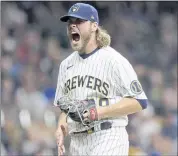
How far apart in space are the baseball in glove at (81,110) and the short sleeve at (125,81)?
0.22 m

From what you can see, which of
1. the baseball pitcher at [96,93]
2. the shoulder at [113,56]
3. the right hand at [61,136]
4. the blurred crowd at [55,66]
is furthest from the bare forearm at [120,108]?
the blurred crowd at [55,66]

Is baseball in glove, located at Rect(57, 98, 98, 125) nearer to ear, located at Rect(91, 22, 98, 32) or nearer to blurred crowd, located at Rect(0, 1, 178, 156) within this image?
ear, located at Rect(91, 22, 98, 32)

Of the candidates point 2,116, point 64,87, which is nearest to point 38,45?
point 2,116

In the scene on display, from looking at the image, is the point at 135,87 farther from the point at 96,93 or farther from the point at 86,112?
the point at 86,112

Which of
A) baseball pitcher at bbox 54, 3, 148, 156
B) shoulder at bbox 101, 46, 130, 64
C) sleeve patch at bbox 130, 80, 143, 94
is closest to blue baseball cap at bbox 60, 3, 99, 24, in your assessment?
baseball pitcher at bbox 54, 3, 148, 156

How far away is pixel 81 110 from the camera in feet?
11.9

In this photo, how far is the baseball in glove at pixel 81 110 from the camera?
11.8ft

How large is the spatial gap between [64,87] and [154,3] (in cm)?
510

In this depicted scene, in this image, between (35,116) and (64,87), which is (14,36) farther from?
(64,87)

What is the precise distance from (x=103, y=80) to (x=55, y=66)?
413 cm

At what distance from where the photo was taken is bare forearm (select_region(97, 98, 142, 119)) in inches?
143

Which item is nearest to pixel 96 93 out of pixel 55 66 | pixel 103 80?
pixel 103 80

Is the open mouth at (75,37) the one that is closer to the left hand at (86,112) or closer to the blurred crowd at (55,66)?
the left hand at (86,112)

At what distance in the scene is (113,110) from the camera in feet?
12.0
